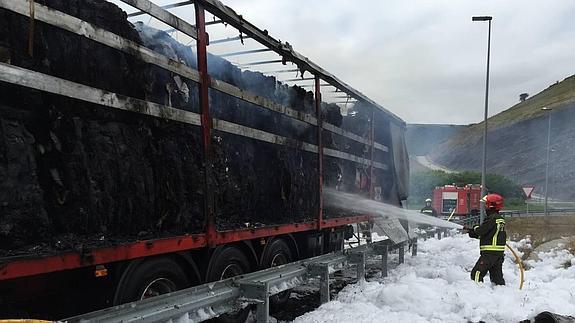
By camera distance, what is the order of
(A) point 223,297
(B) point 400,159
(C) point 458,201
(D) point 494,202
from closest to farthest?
1. (A) point 223,297
2. (D) point 494,202
3. (B) point 400,159
4. (C) point 458,201

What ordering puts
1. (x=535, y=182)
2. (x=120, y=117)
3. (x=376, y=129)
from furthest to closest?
1. (x=535, y=182)
2. (x=376, y=129)
3. (x=120, y=117)

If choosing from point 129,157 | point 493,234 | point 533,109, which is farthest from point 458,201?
point 533,109

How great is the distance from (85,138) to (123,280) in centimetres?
123

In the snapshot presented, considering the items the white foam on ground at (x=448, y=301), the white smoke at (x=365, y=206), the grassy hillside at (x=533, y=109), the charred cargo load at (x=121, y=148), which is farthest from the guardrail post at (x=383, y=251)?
the grassy hillside at (x=533, y=109)

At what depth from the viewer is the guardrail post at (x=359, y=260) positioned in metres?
8.44

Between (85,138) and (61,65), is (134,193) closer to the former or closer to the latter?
(85,138)

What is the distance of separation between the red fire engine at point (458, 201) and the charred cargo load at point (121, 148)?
32.3 m

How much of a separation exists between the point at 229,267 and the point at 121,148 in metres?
2.28

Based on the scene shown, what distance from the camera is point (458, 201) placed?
122ft

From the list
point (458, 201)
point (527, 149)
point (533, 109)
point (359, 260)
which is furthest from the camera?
point (533, 109)

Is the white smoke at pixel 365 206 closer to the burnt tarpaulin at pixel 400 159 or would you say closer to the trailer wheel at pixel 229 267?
the burnt tarpaulin at pixel 400 159

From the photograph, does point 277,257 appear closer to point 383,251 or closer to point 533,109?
point 383,251

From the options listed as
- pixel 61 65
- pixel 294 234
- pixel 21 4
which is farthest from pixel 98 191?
pixel 294 234

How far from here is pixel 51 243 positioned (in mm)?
3451
